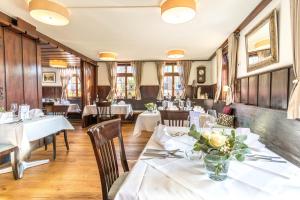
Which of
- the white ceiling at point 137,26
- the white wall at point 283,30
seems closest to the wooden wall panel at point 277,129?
the white wall at point 283,30

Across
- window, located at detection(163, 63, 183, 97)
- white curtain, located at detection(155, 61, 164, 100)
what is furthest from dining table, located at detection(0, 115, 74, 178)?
window, located at detection(163, 63, 183, 97)

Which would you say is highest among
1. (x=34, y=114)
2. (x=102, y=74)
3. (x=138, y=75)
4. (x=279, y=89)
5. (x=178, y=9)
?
(x=178, y=9)

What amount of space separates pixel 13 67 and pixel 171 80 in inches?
243

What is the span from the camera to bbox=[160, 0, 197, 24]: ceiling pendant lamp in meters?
2.54

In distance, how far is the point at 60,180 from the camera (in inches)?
109

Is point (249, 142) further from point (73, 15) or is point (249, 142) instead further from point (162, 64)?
point (162, 64)

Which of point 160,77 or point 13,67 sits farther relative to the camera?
point 160,77

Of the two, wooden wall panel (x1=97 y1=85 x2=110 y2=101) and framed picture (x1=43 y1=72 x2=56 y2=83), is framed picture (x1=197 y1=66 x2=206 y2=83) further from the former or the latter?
framed picture (x1=43 y1=72 x2=56 y2=83)

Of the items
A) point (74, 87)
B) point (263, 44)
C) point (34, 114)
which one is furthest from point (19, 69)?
point (74, 87)

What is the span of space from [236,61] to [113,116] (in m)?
4.47

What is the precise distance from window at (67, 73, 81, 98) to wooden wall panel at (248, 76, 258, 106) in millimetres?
8235

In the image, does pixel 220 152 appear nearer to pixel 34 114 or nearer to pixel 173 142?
pixel 173 142

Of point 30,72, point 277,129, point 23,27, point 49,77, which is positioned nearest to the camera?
point 277,129

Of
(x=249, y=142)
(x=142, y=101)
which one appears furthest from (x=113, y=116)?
(x=249, y=142)
